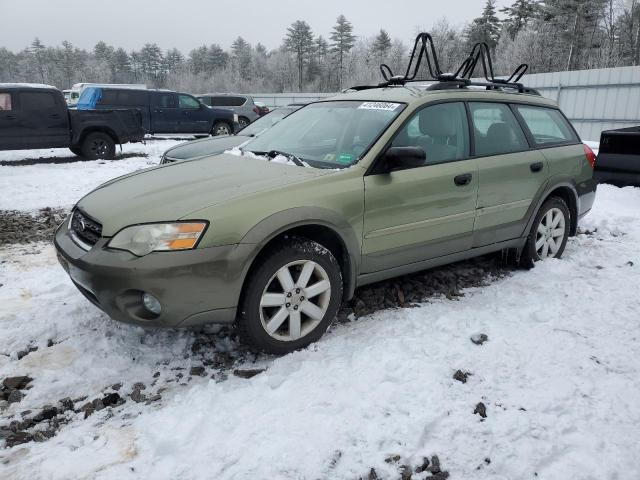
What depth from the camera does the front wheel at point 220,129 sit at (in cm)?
1717

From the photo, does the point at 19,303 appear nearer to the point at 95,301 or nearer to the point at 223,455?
the point at 95,301

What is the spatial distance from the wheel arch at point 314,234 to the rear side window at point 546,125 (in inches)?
95.6

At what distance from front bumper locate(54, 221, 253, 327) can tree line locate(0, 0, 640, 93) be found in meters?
59.5

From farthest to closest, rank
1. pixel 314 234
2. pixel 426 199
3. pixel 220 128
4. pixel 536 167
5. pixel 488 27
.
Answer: pixel 488 27 < pixel 220 128 < pixel 536 167 < pixel 426 199 < pixel 314 234

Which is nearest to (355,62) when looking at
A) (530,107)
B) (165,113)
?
(165,113)

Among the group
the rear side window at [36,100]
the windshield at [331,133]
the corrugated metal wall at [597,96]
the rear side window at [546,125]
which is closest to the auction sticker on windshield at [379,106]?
the windshield at [331,133]

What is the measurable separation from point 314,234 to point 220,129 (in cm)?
1501

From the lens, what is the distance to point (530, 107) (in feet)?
15.5

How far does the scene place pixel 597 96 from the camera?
17.5 m

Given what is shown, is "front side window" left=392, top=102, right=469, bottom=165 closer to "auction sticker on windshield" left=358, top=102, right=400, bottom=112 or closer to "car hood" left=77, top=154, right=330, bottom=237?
"auction sticker on windshield" left=358, top=102, right=400, bottom=112

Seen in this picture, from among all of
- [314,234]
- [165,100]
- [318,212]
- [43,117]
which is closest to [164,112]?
[165,100]

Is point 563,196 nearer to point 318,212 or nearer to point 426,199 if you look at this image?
point 426,199

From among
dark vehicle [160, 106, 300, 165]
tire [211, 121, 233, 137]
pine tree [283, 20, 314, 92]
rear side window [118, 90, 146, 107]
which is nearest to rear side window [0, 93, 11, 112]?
rear side window [118, 90, 146, 107]

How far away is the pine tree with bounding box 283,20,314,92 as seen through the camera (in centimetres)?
8531
